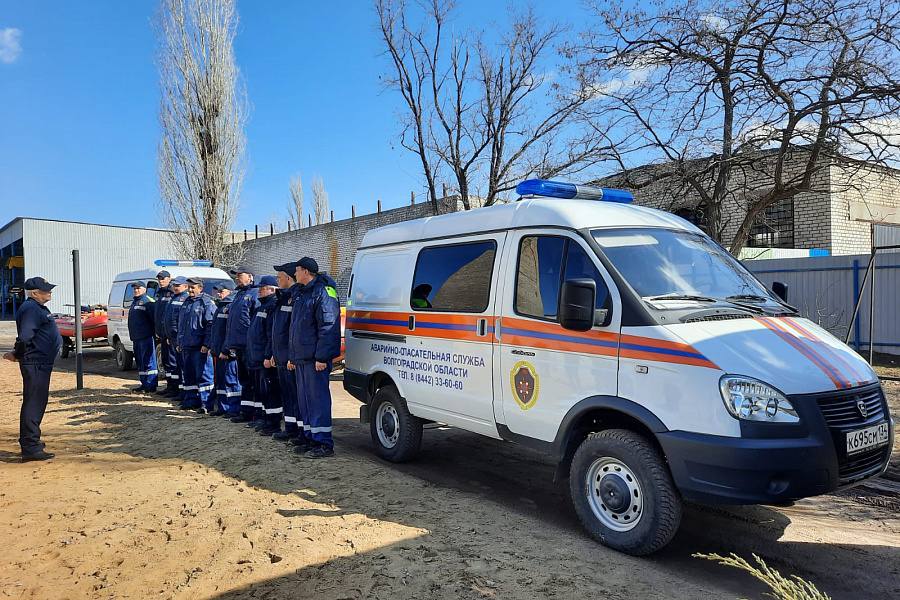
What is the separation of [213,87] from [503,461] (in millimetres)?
22998

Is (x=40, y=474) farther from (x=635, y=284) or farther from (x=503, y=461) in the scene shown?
(x=635, y=284)

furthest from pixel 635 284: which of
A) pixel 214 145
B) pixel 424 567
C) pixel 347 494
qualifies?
pixel 214 145

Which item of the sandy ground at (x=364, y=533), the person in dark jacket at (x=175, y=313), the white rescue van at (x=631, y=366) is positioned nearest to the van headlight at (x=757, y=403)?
the white rescue van at (x=631, y=366)

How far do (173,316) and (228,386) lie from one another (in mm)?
1996

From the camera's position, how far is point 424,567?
3639mm

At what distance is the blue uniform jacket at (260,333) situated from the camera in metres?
7.56

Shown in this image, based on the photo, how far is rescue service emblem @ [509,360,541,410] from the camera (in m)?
4.49

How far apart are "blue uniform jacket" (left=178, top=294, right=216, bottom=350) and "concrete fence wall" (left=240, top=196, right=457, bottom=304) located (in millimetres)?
11635

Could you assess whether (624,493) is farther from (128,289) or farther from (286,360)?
(128,289)

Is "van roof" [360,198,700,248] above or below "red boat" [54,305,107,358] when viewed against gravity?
above

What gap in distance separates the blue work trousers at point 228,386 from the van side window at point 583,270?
5976mm

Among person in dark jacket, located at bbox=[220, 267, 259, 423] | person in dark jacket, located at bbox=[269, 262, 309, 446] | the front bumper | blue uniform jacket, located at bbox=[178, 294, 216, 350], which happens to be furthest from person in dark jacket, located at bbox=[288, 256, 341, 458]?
the front bumper

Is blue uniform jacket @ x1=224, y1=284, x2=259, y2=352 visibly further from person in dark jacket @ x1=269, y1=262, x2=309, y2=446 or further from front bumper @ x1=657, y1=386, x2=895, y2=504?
front bumper @ x1=657, y1=386, x2=895, y2=504

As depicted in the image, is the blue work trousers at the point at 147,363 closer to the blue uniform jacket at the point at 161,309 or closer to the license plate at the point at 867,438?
the blue uniform jacket at the point at 161,309
